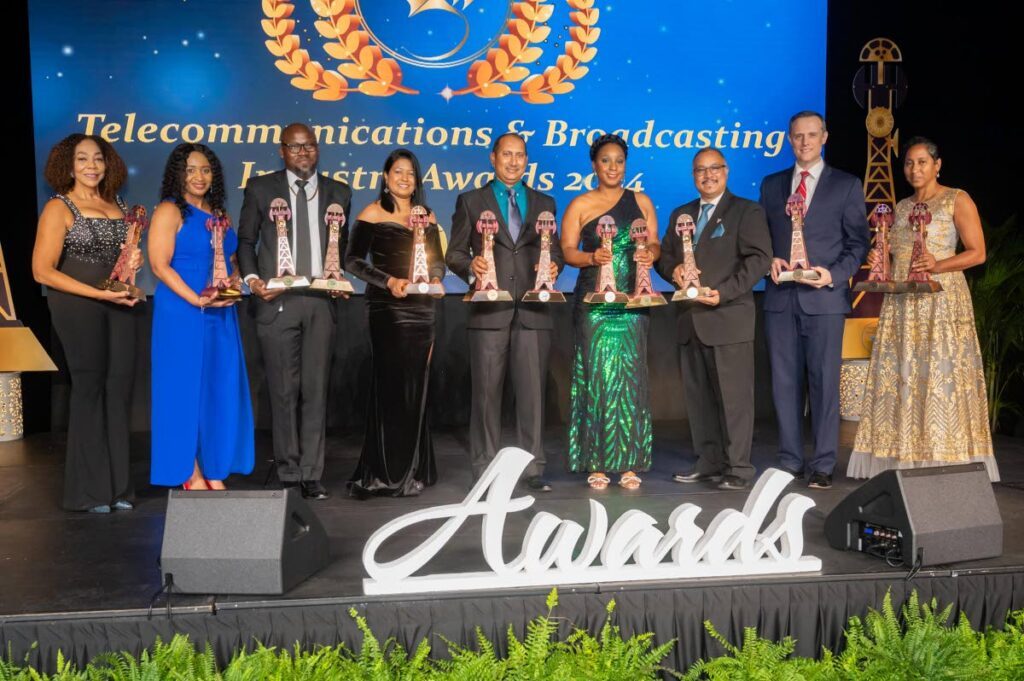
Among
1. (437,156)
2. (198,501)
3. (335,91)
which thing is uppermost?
(335,91)

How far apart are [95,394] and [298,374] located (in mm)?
887

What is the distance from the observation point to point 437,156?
21.6ft

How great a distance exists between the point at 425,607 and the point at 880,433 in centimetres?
273

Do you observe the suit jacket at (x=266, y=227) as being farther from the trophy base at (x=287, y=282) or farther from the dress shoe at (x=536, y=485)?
the dress shoe at (x=536, y=485)

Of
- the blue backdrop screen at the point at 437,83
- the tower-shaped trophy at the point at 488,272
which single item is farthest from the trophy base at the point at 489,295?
the blue backdrop screen at the point at 437,83

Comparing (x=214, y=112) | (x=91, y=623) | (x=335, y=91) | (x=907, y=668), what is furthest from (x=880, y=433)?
(x=214, y=112)

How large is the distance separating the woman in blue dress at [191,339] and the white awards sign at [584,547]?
1539 mm

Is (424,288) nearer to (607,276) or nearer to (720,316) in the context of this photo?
(607,276)

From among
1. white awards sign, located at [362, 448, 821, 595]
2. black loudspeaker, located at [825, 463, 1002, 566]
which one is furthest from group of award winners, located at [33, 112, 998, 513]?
white awards sign, located at [362, 448, 821, 595]

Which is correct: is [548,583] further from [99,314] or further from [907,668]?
[99,314]

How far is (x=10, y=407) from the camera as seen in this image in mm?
6473

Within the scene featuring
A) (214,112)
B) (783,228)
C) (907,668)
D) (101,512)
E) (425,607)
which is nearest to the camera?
(907,668)

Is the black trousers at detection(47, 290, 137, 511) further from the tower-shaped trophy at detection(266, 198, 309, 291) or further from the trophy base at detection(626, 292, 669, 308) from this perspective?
the trophy base at detection(626, 292, 669, 308)

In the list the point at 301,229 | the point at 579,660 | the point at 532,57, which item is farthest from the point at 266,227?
the point at 532,57
